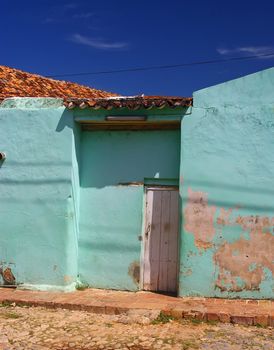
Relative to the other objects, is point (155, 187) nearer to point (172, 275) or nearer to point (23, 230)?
point (172, 275)

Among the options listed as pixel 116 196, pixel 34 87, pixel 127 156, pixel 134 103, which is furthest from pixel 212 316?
pixel 34 87

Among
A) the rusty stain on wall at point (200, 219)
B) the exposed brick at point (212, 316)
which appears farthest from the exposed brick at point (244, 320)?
the rusty stain on wall at point (200, 219)

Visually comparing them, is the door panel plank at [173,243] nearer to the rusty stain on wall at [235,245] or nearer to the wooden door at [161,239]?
the wooden door at [161,239]

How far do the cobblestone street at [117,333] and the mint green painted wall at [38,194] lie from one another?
1.42 meters

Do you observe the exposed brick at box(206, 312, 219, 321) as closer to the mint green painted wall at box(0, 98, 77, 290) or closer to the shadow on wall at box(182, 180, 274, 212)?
the shadow on wall at box(182, 180, 274, 212)

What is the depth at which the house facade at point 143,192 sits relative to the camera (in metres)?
8.56

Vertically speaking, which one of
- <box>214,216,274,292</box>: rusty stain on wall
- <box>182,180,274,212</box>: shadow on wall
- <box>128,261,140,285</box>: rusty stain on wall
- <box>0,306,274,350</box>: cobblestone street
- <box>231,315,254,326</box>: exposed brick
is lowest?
<box>0,306,274,350</box>: cobblestone street

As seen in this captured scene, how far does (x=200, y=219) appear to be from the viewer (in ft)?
28.6

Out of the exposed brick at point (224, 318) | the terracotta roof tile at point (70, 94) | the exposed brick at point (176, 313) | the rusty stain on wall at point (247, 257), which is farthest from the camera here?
the terracotta roof tile at point (70, 94)

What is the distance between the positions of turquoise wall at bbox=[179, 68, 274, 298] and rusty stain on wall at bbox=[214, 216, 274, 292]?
0.06 feet

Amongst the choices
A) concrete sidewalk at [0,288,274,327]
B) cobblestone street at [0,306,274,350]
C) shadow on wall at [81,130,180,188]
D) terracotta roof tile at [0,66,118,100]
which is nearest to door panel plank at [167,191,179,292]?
concrete sidewalk at [0,288,274,327]

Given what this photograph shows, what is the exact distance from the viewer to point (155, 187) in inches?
368

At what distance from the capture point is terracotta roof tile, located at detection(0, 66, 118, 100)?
37.2 ft

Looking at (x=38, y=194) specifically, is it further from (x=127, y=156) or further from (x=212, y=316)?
(x=212, y=316)
